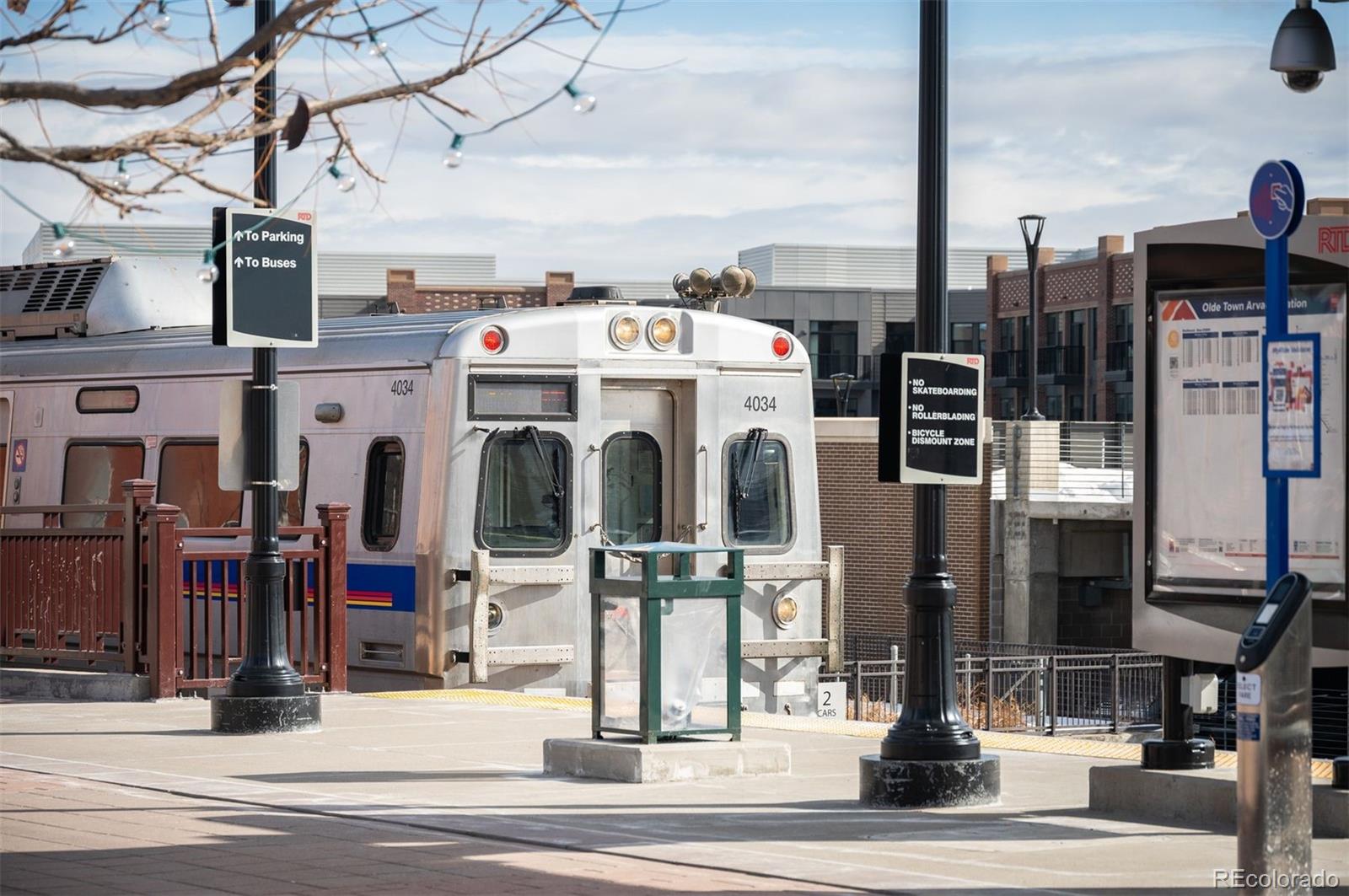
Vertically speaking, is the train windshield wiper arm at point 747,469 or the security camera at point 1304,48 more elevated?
the security camera at point 1304,48

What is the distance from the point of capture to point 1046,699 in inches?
1153

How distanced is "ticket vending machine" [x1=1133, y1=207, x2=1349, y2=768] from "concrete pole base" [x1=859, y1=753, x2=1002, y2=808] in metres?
0.93

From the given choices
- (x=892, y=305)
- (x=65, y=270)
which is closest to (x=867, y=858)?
(x=65, y=270)

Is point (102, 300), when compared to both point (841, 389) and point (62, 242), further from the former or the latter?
point (841, 389)

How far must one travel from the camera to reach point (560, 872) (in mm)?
8094

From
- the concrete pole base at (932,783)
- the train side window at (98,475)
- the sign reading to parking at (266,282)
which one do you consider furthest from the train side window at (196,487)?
the concrete pole base at (932,783)

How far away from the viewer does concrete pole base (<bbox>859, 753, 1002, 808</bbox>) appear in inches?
391

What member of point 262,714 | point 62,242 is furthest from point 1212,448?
point 262,714

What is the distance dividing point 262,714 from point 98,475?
573cm

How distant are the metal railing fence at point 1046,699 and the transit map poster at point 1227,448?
12.9 meters

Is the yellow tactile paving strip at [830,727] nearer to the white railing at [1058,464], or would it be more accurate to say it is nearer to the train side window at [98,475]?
the train side window at [98,475]

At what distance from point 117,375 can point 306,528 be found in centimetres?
365

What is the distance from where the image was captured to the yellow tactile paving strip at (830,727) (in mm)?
12367

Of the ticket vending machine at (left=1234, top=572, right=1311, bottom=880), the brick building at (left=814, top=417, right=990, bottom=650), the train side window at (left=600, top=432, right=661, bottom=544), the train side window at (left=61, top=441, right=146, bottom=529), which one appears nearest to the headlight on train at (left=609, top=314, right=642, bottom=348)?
the train side window at (left=600, top=432, right=661, bottom=544)
